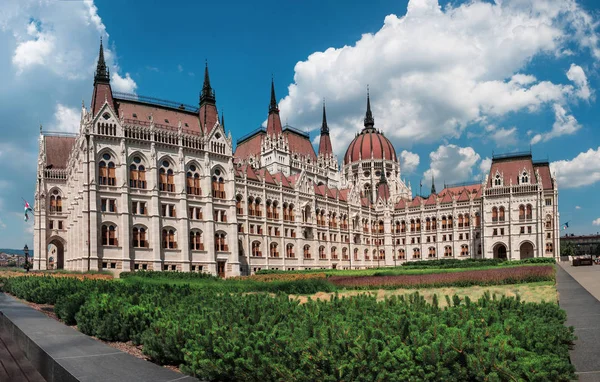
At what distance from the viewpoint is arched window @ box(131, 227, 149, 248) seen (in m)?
51.0

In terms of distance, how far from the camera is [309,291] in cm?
3011

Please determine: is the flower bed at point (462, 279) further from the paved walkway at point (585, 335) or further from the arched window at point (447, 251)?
the arched window at point (447, 251)

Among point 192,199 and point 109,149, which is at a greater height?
point 109,149

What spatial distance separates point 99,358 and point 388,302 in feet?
25.2

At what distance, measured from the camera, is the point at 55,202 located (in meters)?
66.6

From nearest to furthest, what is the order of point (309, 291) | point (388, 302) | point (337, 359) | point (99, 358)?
point (99, 358)
point (337, 359)
point (388, 302)
point (309, 291)

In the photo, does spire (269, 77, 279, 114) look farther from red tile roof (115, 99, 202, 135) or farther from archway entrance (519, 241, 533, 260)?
archway entrance (519, 241, 533, 260)

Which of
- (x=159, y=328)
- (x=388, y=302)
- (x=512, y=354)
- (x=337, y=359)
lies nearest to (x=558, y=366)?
(x=512, y=354)

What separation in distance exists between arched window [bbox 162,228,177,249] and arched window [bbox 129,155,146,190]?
571cm

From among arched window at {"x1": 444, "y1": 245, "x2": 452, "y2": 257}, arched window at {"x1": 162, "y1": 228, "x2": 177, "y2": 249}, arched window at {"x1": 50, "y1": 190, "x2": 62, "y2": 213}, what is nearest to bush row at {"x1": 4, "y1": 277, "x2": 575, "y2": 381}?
arched window at {"x1": 162, "y1": 228, "x2": 177, "y2": 249}

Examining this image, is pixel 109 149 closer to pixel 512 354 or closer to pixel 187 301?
pixel 187 301

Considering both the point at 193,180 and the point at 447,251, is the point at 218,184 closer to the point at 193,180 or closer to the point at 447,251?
the point at 193,180

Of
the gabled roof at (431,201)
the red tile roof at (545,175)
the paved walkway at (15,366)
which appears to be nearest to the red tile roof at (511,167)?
the red tile roof at (545,175)

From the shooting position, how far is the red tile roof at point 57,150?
68.6 meters
